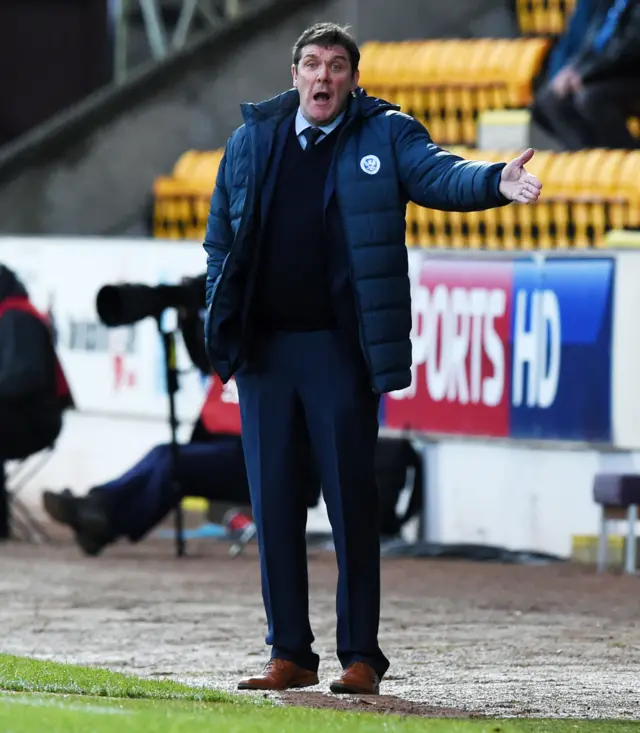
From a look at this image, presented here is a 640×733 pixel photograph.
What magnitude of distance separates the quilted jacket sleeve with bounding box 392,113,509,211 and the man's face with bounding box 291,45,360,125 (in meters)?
0.21

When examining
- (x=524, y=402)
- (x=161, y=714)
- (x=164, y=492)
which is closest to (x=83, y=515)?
(x=164, y=492)

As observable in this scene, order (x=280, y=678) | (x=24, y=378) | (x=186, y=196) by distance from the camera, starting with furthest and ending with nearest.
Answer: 1. (x=186, y=196)
2. (x=24, y=378)
3. (x=280, y=678)

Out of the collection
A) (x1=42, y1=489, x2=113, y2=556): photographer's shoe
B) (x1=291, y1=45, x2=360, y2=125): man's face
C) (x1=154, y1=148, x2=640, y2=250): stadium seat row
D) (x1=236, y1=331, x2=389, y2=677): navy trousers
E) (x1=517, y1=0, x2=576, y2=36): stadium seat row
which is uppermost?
(x1=517, y1=0, x2=576, y2=36): stadium seat row

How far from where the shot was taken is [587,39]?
1627cm

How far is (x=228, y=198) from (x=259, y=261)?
235 millimetres

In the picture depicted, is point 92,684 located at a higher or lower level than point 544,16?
lower

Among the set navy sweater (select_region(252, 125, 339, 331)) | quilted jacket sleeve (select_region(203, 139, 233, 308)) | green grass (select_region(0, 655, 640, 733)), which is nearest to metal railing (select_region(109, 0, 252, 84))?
quilted jacket sleeve (select_region(203, 139, 233, 308))

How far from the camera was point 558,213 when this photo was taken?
51.1 feet

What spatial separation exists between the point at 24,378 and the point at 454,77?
5633mm

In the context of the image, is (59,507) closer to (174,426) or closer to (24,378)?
(174,426)

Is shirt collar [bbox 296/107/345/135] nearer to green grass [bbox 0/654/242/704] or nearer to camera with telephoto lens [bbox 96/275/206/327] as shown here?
green grass [bbox 0/654/242/704]

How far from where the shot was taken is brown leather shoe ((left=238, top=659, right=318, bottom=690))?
22.2 feet

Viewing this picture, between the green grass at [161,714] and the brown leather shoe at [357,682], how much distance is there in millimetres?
374

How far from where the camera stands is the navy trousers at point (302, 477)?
6797 millimetres
